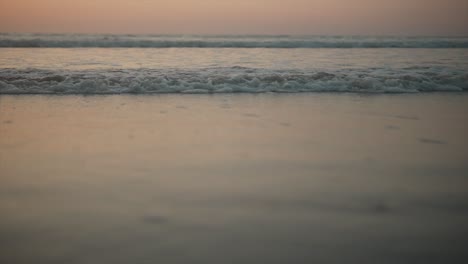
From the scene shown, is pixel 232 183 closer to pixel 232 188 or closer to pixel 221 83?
pixel 232 188

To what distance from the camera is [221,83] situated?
301 inches

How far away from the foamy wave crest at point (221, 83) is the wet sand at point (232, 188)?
234cm

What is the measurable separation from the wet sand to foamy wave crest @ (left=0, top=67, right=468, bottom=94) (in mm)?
2339

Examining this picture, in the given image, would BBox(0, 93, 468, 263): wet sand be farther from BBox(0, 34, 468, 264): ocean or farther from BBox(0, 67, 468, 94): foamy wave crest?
BBox(0, 67, 468, 94): foamy wave crest

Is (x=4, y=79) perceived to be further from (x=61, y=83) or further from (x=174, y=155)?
(x=174, y=155)

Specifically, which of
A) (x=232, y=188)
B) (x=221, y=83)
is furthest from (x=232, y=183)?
(x=221, y=83)

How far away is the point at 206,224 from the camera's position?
6.24 ft

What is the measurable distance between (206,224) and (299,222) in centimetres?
42

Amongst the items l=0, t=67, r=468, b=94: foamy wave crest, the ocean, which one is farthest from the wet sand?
l=0, t=67, r=468, b=94: foamy wave crest

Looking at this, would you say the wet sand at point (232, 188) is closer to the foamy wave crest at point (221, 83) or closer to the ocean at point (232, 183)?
the ocean at point (232, 183)

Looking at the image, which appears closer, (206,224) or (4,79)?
(206,224)

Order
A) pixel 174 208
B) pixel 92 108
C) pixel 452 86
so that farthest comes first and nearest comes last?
pixel 452 86
pixel 92 108
pixel 174 208

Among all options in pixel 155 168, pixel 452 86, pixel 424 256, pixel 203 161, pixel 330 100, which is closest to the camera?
pixel 424 256

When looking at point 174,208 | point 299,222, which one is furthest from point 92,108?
point 299,222
